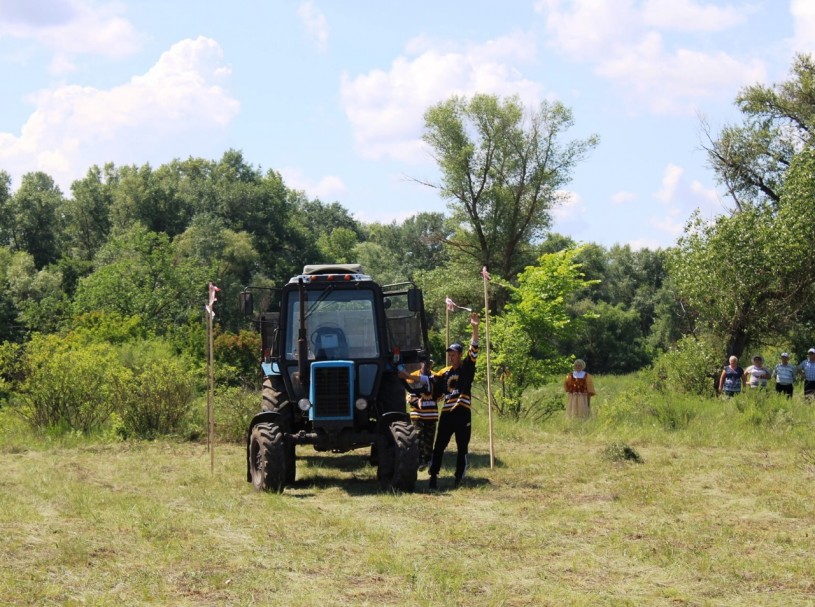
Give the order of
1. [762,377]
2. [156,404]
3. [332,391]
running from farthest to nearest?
[762,377]
[156,404]
[332,391]

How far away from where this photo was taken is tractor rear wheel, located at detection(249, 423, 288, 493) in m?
11.6

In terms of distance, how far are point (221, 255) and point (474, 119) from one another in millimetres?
19934

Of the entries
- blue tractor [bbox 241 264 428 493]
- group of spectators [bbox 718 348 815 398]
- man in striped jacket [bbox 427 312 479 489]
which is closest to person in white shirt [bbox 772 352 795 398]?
group of spectators [bbox 718 348 815 398]

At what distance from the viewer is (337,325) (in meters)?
12.9

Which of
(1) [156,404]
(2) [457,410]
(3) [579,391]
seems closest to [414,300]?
(2) [457,410]

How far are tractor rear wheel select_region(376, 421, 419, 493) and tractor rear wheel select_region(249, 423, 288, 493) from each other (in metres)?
1.14

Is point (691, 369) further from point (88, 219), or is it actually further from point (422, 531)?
point (88, 219)

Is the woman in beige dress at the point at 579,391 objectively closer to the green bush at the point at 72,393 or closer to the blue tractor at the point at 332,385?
the blue tractor at the point at 332,385

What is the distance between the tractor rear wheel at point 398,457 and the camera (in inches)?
457

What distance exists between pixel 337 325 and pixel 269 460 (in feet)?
6.87

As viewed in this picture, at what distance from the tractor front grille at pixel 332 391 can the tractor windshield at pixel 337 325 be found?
1.73ft

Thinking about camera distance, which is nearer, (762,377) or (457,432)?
(457,432)

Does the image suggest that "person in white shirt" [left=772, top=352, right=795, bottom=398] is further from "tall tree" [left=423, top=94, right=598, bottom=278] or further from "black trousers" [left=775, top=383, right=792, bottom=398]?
"tall tree" [left=423, top=94, right=598, bottom=278]

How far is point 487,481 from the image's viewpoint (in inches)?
491
